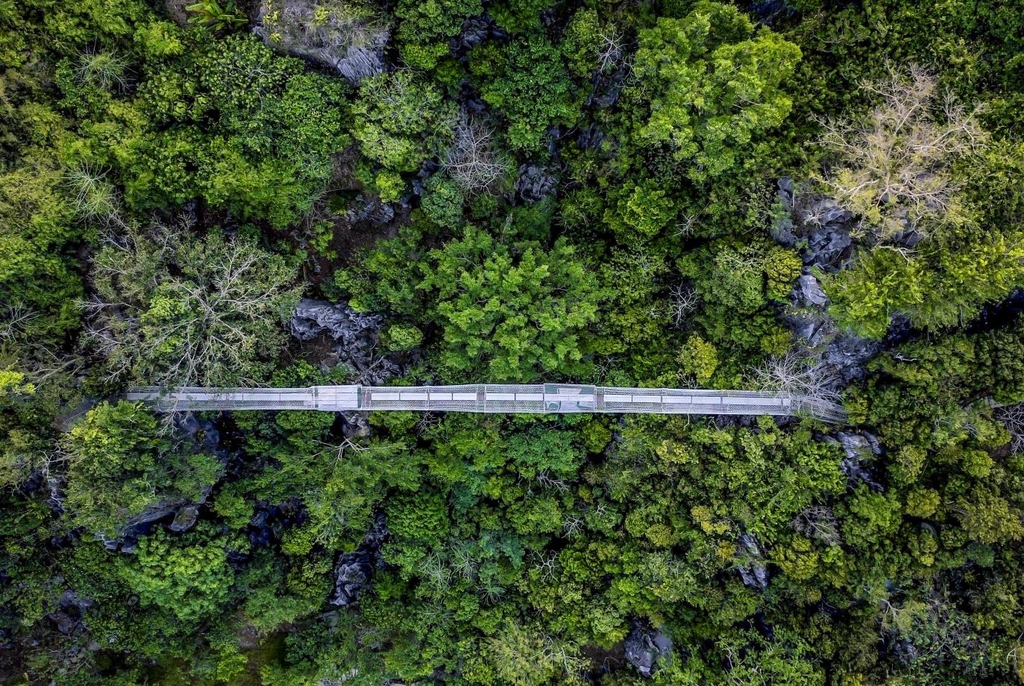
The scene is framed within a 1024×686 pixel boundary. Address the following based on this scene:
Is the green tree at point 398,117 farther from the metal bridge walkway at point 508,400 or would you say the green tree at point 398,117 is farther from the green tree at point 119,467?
the green tree at point 119,467

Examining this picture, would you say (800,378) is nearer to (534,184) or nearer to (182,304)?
(534,184)

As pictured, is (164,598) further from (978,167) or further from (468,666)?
(978,167)

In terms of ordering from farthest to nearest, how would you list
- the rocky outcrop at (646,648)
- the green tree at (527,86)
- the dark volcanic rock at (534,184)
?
the rocky outcrop at (646,648) < the dark volcanic rock at (534,184) < the green tree at (527,86)

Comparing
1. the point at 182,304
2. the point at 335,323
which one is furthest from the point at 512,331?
the point at 182,304

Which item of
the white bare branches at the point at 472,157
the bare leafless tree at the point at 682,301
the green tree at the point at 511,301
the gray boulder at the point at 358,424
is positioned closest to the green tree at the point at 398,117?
the white bare branches at the point at 472,157

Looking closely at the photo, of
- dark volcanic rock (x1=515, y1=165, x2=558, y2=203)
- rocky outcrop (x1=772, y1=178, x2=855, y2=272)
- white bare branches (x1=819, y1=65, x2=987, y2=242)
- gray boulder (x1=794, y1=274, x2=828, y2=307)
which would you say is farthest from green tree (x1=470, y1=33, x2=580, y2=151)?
gray boulder (x1=794, y1=274, x2=828, y2=307)
